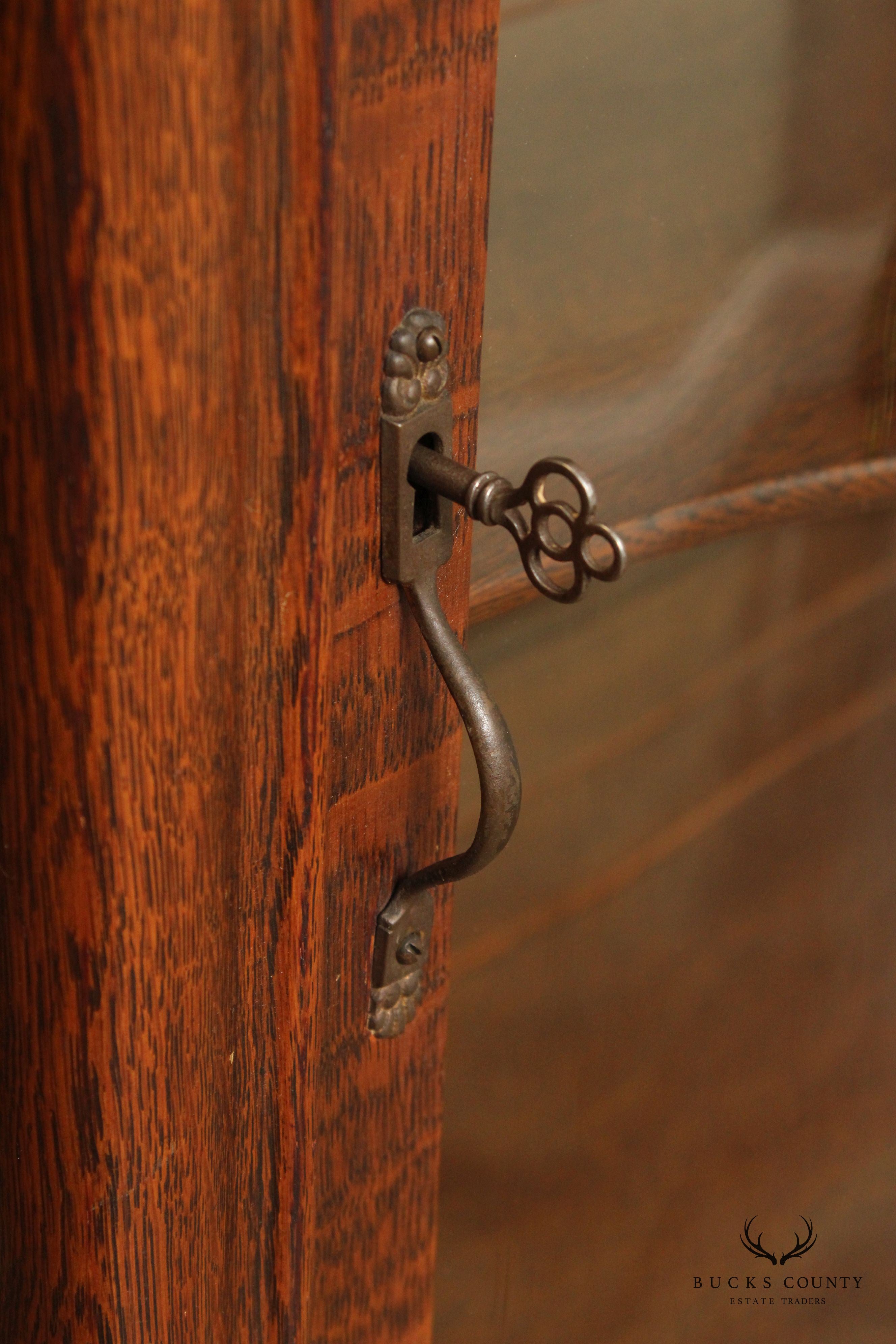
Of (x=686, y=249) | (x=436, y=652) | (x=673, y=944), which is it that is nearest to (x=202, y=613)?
(x=436, y=652)

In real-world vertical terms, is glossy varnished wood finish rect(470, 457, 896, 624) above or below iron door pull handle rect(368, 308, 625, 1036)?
below

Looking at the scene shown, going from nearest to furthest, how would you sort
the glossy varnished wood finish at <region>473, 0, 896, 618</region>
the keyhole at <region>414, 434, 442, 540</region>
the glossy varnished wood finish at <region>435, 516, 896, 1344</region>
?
the keyhole at <region>414, 434, 442, 540</region> < the glossy varnished wood finish at <region>473, 0, 896, 618</region> < the glossy varnished wood finish at <region>435, 516, 896, 1344</region>

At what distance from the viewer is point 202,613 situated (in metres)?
0.41

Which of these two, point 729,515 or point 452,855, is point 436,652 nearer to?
point 452,855

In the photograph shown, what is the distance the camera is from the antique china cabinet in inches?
14.8

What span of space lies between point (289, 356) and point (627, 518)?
291 millimetres

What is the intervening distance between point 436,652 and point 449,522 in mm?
42

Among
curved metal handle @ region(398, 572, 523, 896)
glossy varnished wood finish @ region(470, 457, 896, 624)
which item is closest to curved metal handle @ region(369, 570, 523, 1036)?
curved metal handle @ region(398, 572, 523, 896)

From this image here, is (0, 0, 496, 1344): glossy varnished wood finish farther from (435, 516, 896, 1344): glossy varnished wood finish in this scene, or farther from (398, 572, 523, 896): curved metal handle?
(435, 516, 896, 1344): glossy varnished wood finish

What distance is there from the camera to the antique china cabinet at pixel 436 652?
1.24 feet

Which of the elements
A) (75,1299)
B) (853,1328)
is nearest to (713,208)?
(75,1299)

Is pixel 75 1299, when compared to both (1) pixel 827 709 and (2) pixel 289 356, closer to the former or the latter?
(2) pixel 289 356

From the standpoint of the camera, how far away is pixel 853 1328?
1073mm

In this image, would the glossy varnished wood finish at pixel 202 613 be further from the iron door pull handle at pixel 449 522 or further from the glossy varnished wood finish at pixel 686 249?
the glossy varnished wood finish at pixel 686 249
